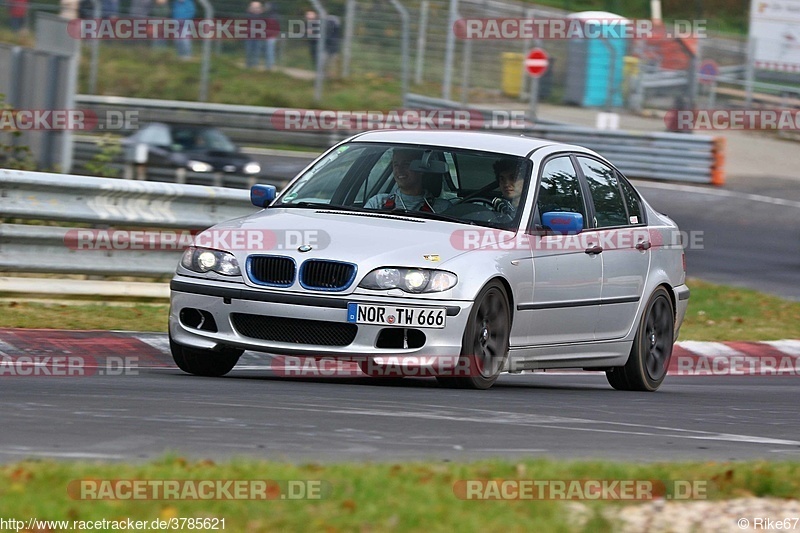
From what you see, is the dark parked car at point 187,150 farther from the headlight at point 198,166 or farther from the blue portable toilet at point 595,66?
the blue portable toilet at point 595,66

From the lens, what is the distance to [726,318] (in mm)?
15695

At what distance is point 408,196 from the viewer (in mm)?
9531

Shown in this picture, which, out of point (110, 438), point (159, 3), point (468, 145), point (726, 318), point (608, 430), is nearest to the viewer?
point (110, 438)

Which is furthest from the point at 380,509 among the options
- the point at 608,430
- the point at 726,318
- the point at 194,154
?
the point at 194,154

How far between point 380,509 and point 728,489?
57.8 inches

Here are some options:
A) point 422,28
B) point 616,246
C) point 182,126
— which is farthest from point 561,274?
point 422,28

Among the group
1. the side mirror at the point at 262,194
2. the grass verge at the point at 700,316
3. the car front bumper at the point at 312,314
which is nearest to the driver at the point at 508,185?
the car front bumper at the point at 312,314

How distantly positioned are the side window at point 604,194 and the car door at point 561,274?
205 millimetres

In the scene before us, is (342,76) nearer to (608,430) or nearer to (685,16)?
(685,16)

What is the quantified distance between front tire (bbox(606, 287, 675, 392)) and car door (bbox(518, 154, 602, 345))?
712mm

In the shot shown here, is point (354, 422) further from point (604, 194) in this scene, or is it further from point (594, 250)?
point (604, 194)

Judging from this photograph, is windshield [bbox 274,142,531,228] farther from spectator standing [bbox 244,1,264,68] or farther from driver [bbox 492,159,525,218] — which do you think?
spectator standing [bbox 244,1,264,68]

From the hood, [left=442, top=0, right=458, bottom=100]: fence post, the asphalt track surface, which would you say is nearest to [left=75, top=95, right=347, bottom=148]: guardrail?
[left=442, top=0, right=458, bottom=100]: fence post

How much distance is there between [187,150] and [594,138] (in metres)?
8.17
